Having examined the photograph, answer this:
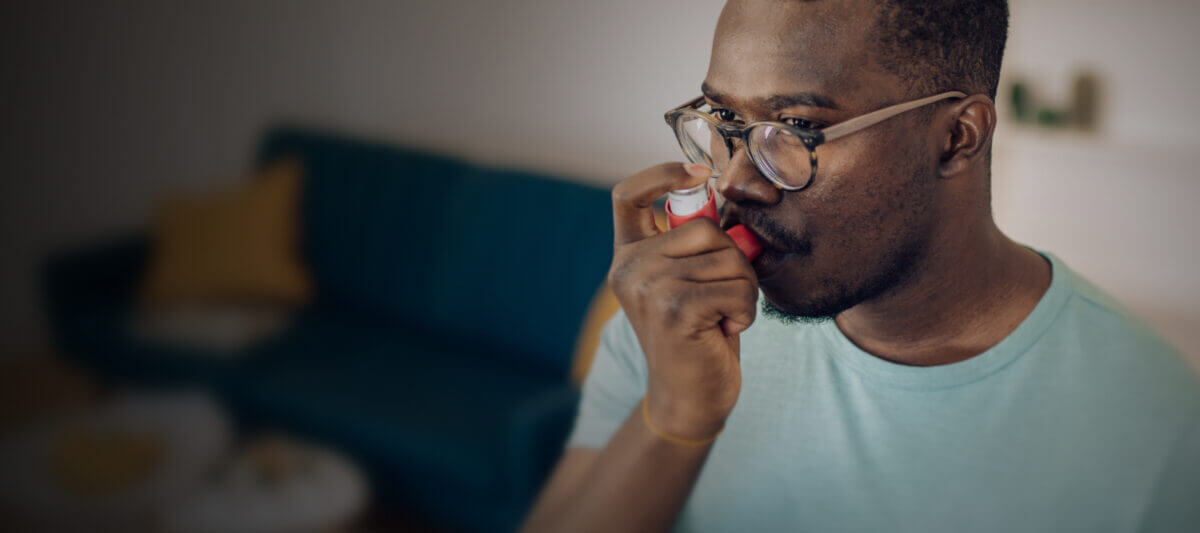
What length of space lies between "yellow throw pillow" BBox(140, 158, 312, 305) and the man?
51 cm

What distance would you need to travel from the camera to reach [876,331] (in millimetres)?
485

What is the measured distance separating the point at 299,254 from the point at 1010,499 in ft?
2.85

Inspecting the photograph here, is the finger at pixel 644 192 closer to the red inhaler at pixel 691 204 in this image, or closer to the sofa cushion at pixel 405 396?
the red inhaler at pixel 691 204

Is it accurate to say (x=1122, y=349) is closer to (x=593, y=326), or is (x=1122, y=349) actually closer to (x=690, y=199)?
(x=690, y=199)

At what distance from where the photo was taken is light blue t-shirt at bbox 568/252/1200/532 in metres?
0.40

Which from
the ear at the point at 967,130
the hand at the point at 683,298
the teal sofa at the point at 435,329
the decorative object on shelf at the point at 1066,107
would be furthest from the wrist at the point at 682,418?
the decorative object on shelf at the point at 1066,107

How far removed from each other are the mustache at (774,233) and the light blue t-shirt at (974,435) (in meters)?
0.10

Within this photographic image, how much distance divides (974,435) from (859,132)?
0.20m

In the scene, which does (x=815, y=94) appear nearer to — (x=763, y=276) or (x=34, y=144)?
(x=763, y=276)

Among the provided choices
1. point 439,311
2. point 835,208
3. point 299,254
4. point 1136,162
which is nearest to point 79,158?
point 299,254

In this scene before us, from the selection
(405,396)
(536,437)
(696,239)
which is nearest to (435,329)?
(405,396)

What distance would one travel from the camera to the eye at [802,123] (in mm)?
405

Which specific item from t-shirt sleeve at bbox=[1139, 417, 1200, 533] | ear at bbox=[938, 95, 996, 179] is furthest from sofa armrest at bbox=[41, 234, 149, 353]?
t-shirt sleeve at bbox=[1139, 417, 1200, 533]

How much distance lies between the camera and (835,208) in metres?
0.43
